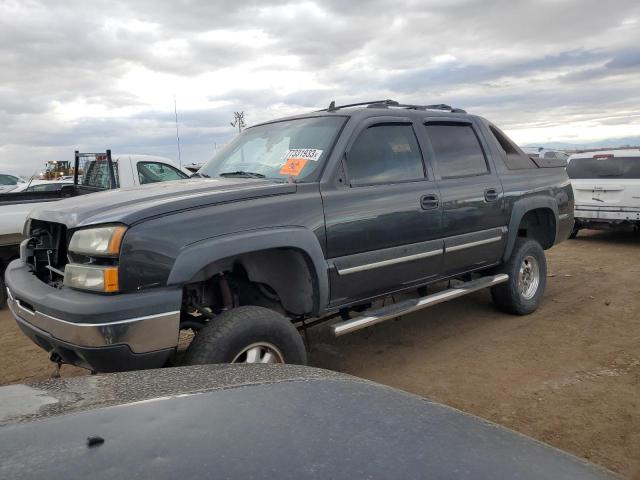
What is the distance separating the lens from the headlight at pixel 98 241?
2814 millimetres

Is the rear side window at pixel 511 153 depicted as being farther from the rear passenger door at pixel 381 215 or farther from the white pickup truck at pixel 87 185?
the white pickup truck at pixel 87 185

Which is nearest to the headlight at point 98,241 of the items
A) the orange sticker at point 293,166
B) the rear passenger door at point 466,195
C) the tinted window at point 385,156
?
the orange sticker at point 293,166

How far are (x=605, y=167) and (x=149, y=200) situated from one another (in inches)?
364

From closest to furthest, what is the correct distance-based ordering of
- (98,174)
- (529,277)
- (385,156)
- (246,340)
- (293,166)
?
(246,340), (293,166), (385,156), (529,277), (98,174)

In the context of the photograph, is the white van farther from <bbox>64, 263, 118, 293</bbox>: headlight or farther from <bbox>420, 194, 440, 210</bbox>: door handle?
<bbox>64, 263, 118, 293</bbox>: headlight

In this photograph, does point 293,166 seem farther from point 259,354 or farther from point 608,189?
point 608,189

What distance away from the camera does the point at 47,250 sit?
139 inches

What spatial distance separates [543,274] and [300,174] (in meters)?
3.33

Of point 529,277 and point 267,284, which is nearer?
point 267,284

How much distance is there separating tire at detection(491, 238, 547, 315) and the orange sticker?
2596 mm

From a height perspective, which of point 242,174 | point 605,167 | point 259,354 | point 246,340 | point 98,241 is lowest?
point 259,354

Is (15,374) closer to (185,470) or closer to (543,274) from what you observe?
(185,470)

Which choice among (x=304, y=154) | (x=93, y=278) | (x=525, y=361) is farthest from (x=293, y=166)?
(x=525, y=361)

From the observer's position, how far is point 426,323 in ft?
18.2
